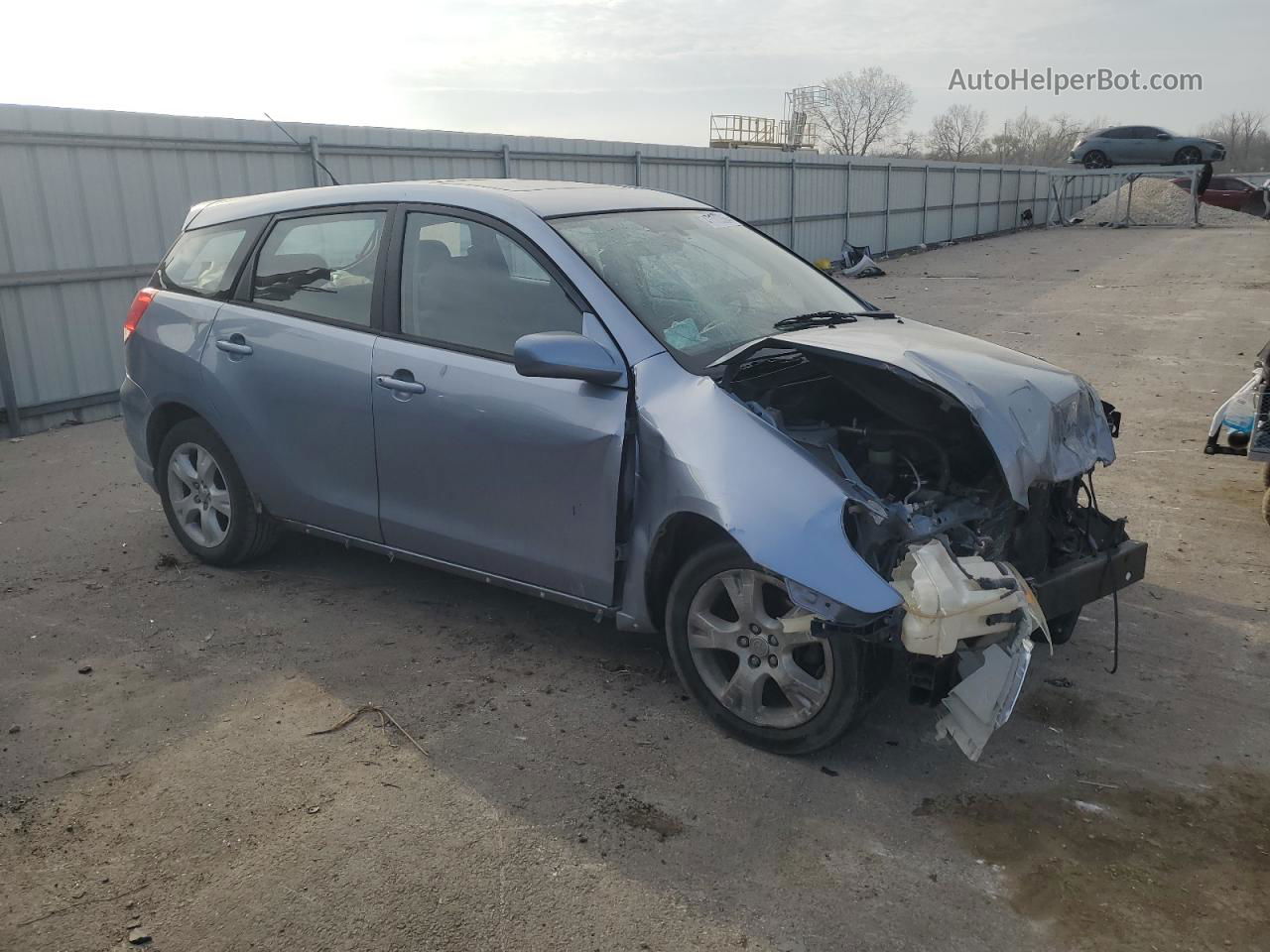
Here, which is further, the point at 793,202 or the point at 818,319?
the point at 793,202

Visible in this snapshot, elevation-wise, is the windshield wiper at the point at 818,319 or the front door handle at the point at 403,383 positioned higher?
the windshield wiper at the point at 818,319

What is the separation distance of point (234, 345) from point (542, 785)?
8.74 ft

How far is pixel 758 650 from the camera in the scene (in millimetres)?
3578

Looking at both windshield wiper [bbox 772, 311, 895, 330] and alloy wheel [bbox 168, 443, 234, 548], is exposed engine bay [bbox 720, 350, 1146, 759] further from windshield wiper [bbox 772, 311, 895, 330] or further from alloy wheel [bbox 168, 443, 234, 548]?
alloy wheel [bbox 168, 443, 234, 548]

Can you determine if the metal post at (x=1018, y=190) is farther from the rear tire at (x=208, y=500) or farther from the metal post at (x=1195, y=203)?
the rear tire at (x=208, y=500)

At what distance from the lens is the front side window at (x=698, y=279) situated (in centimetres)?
399

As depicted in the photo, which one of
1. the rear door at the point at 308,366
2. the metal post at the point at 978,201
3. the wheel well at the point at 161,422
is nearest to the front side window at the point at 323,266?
the rear door at the point at 308,366

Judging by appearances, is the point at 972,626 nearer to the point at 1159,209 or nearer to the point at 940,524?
the point at 940,524

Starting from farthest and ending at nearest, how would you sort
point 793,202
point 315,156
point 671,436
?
point 793,202 → point 315,156 → point 671,436

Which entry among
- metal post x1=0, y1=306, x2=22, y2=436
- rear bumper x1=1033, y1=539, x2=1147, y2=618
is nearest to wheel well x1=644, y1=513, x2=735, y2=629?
rear bumper x1=1033, y1=539, x2=1147, y2=618

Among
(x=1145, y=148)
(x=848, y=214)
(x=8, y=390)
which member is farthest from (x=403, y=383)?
(x=1145, y=148)

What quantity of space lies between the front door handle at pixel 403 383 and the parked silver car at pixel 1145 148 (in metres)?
40.5

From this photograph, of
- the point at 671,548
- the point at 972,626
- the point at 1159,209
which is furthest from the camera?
the point at 1159,209

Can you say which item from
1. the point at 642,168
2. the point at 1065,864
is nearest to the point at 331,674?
the point at 1065,864
